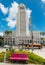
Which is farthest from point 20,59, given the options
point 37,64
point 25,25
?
point 25,25

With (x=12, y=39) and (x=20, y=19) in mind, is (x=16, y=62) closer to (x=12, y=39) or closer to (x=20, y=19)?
(x=20, y=19)

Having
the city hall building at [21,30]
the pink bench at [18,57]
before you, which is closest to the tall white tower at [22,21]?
the city hall building at [21,30]

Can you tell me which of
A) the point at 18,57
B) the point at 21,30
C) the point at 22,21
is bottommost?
the point at 18,57

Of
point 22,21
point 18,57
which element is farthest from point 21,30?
point 18,57

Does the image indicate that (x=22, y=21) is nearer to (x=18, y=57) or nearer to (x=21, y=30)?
(x=21, y=30)

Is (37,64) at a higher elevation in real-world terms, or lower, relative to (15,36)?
lower

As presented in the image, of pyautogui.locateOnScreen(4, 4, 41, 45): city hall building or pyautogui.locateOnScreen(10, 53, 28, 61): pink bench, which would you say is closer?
pyautogui.locateOnScreen(10, 53, 28, 61): pink bench

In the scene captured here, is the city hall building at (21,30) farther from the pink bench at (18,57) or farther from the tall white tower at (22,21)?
the pink bench at (18,57)

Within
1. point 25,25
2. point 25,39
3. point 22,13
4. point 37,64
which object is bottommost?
point 37,64

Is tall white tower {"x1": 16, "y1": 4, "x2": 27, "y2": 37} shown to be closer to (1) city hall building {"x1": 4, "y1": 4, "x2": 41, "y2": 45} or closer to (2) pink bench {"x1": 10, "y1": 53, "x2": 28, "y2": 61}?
(1) city hall building {"x1": 4, "y1": 4, "x2": 41, "y2": 45}

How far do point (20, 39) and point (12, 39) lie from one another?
12.4m

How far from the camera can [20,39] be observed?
369ft

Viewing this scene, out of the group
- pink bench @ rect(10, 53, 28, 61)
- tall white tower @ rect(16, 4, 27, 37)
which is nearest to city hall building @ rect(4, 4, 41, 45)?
tall white tower @ rect(16, 4, 27, 37)

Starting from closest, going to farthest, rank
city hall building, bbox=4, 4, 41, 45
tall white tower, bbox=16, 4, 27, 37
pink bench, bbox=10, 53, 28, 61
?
1. pink bench, bbox=10, 53, 28, 61
2. tall white tower, bbox=16, 4, 27, 37
3. city hall building, bbox=4, 4, 41, 45
